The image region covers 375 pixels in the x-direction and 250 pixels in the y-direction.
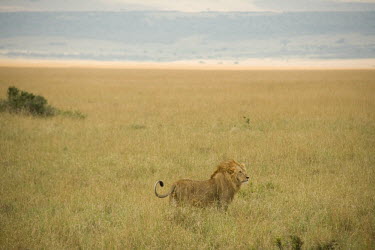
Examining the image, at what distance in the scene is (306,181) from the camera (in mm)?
8805

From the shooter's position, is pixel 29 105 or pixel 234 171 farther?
pixel 29 105

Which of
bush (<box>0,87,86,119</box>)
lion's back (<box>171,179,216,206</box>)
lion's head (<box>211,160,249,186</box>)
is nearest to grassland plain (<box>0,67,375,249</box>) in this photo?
lion's back (<box>171,179,216,206</box>)

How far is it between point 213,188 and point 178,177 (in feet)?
9.41

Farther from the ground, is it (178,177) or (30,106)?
(30,106)

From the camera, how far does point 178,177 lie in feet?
29.9

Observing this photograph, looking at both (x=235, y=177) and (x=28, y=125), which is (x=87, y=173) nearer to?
(x=235, y=177)

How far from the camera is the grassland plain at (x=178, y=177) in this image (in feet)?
20.0

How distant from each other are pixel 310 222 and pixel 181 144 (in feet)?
20.3

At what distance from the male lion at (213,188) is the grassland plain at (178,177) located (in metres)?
0.19

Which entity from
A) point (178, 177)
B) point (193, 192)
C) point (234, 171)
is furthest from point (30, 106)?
point (234, 171)

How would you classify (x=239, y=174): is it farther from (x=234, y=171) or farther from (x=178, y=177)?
(x=178, y=177)

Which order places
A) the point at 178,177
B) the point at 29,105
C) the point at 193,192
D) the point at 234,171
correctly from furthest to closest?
the point at 29,105, the point at 178,177, the point at 234,171, the point at 193,192

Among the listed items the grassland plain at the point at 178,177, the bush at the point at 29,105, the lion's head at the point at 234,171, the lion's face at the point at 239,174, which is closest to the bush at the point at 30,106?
the bush at the point at 29,105

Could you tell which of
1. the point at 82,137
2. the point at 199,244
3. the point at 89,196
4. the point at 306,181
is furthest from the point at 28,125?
the point at 199,244
